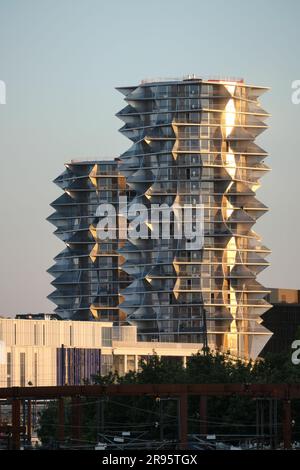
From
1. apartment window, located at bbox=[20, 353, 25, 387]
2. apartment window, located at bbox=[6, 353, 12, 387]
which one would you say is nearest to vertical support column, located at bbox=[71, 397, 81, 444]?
apartment window, located at bbox=[6, 353, 12, 387]

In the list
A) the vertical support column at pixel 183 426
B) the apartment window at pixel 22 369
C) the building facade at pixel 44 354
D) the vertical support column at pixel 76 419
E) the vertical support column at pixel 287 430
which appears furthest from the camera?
the apartment window at pixel 22 369

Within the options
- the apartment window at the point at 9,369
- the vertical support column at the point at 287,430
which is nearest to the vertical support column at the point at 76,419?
the vertical support column at the point at 287,430

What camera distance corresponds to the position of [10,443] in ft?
263

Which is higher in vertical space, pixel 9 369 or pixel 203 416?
pixel 9 369

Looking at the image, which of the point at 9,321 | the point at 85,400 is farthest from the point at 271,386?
the point at 9,321

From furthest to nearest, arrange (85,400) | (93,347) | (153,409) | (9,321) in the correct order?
(93,347) < (9,321) < (85,400) < (153,409)

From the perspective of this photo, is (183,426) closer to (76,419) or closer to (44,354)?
(76,419)

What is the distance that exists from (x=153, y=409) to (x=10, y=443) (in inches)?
1046

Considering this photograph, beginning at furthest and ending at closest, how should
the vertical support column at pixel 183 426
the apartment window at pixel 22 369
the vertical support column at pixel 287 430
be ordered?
the apartment window at pixel 22 369
the vertical support column at pixel 287 430
the vertical support column at pixel 183 426

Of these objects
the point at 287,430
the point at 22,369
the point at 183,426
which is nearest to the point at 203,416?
the point at 287,430

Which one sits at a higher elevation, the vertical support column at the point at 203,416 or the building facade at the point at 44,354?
the building facade at the point at 44,354

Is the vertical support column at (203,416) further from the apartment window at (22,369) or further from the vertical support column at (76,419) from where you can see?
the apartment window at (22,369)

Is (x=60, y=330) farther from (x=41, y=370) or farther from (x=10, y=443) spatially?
(x=10, y=443)

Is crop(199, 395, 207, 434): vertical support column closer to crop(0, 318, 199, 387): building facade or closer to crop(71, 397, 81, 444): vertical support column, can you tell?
crop(71, 397, 81, 444): vertical support column
